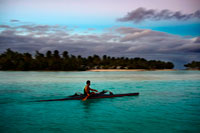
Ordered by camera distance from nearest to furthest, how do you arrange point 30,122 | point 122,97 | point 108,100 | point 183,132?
point 183,132
point 30,122
point 108,100
point 122,97

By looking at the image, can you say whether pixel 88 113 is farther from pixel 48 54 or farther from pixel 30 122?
pixel 48 54

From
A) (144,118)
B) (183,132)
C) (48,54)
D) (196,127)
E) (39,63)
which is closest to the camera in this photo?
(183,132)

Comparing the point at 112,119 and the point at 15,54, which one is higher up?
the point at 15,54

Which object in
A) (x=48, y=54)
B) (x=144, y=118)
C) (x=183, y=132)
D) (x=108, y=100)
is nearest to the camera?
A: (x=183, y=132)

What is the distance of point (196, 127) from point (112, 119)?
517cm

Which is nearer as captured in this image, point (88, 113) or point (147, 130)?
point (147, 130)

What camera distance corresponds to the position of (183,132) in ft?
36.8

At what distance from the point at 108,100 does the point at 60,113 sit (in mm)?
6563

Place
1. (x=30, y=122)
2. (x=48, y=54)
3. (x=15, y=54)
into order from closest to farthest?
(x=30, y=122) → (x=15, y=54) → (x=48, y=54)

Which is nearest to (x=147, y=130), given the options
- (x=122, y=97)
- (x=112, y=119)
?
(x=112, y=119)

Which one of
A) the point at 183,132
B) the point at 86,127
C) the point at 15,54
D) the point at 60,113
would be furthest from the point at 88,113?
the point at 15,54

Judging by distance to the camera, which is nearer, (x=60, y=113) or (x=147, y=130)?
(x=147, y=130)

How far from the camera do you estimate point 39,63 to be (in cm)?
14388

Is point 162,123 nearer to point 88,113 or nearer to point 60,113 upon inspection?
point 88,113
